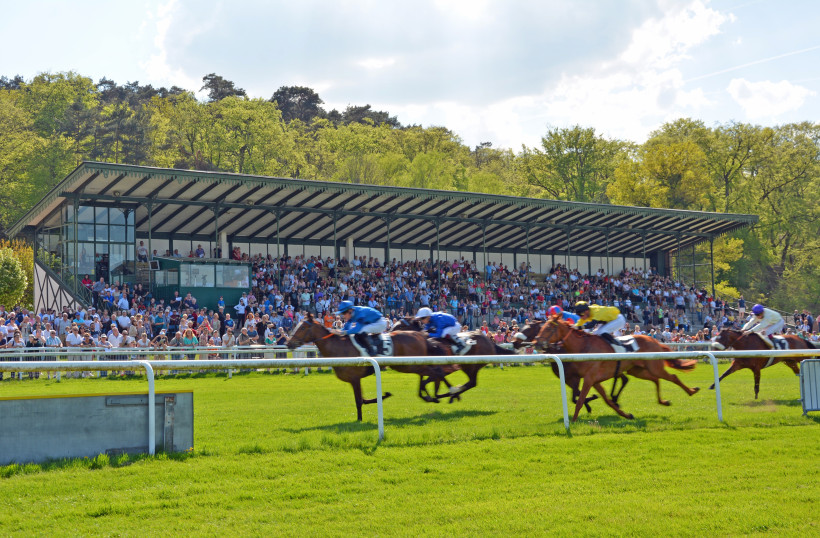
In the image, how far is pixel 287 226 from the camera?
35344 millimetres

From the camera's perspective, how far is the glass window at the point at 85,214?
1175 inches

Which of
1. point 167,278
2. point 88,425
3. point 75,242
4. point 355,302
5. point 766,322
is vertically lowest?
point 88,425

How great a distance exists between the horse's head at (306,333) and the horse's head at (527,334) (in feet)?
8.59

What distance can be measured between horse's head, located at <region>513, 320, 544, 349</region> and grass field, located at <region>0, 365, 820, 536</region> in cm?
130

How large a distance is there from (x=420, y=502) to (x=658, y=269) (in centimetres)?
4467

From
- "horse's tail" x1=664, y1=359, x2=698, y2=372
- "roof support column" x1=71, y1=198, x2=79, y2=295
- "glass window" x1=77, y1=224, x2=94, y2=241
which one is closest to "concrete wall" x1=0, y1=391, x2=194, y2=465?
"horse's tail" x1=664, y1=359, x2=698, y2=372

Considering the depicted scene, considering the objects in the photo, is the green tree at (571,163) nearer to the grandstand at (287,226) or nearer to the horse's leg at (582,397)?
the grandstand at (287,226)

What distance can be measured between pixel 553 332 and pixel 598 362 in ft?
2.48

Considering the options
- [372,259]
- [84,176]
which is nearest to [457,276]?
[372,259]

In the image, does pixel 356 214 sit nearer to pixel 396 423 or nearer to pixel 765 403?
pixel 765 403

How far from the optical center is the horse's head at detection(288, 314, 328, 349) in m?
11.5

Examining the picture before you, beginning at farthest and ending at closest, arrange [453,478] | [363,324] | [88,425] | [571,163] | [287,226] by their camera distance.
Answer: [571,163] → [287,226] → [363,324] → [88,425] → [453,478]

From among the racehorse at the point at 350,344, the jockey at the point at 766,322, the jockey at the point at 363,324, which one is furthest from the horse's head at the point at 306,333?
the jockey at the point at 766,322

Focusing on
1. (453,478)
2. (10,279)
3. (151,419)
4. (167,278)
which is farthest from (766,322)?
(10,279)
